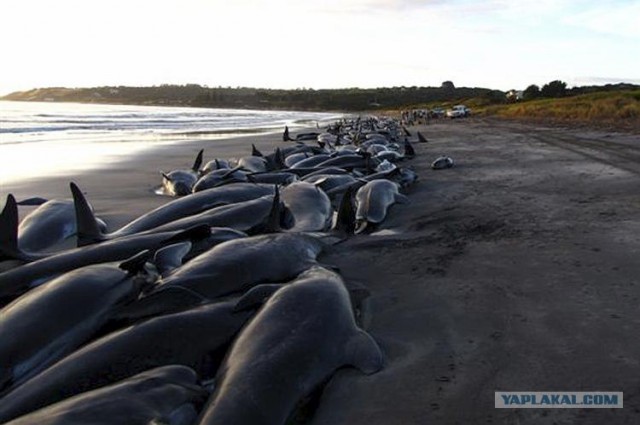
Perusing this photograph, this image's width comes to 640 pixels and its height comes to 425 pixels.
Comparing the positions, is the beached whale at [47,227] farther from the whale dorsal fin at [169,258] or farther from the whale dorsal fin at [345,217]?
the whale dorsal fin at [345,217]

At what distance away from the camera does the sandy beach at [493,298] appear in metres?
3.19

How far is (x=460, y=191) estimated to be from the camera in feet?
33.1

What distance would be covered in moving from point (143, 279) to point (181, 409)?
1.88 meters

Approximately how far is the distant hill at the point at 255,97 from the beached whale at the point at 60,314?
106763mm

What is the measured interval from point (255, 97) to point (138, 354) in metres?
142

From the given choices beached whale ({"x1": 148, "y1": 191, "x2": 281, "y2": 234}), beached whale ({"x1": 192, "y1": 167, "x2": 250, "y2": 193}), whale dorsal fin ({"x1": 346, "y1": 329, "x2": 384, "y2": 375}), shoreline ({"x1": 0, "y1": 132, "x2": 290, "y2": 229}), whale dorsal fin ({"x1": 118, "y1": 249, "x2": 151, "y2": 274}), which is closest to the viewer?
whale dorsal fin ({"x1": 346, "y1": 329, "x2": 384, "y2": 375})

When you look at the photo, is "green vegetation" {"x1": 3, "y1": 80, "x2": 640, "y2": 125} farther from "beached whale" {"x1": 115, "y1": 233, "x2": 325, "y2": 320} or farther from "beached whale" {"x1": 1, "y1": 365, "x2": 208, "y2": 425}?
"beached whale" {"x1": 1, "y1": 365, "x2": 208, "y2": 425}

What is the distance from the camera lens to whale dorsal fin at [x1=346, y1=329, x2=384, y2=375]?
3.60 meters

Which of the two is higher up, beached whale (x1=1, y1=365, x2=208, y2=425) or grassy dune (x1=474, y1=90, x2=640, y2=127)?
beached whale (x1=1, y1=365, x2=208, y2=425)

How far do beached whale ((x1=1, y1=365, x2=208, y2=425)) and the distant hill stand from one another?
108m

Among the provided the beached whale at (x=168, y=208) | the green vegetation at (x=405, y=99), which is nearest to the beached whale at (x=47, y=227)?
the beached whale at (x=168, y=208)

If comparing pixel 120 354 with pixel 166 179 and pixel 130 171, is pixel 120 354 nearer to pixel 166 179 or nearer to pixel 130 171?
pixel 166 179

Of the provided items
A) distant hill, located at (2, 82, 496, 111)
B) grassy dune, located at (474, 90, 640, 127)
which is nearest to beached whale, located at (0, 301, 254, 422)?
grassy dune, located at (474, 90, 640, 127)

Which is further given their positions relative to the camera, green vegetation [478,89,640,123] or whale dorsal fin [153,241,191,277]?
green vegetation [478,89,640,123]
